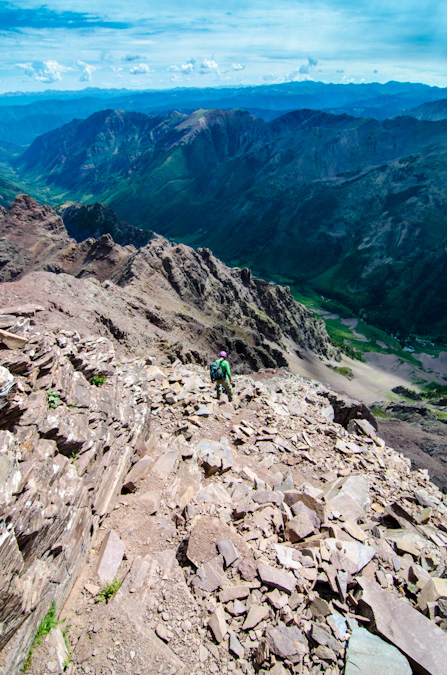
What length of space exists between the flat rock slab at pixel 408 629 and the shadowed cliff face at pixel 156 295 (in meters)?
26.2

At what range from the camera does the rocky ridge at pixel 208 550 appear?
8234 mm

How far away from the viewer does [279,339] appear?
83.0 meters

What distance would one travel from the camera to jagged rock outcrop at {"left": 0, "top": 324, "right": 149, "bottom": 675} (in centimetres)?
794

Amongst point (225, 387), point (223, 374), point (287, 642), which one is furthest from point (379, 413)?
point (287, 642)

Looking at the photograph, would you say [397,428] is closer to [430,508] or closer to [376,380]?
[430,508]

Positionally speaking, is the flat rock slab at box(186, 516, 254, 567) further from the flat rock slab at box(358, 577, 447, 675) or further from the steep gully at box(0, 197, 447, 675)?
the flat rock slab at box(358, 577, 447, 675)

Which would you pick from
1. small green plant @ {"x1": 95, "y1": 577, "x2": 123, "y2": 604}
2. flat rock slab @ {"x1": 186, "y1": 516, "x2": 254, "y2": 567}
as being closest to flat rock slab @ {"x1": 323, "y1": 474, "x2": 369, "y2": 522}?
flat rock slab @ {"x1": 186, "y1": 516, "x2": 254, "y2": 567}

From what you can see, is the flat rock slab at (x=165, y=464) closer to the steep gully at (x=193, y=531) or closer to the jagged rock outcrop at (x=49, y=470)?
the steep gully at (x=193, y=531)

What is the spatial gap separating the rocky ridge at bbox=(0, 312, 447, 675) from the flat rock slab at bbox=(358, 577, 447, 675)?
0.09 ft

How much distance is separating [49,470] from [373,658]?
8749 mm

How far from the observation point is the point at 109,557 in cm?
1039

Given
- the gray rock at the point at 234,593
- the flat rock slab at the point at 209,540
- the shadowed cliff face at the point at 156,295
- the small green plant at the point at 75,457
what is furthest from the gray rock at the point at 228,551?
the shadowed cliff face at the point at 156,295

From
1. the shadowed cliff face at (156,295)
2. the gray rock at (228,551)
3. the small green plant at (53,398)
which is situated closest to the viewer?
the gray rock at (228,551)

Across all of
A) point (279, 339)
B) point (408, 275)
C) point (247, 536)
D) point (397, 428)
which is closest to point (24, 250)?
point (279, 339)
